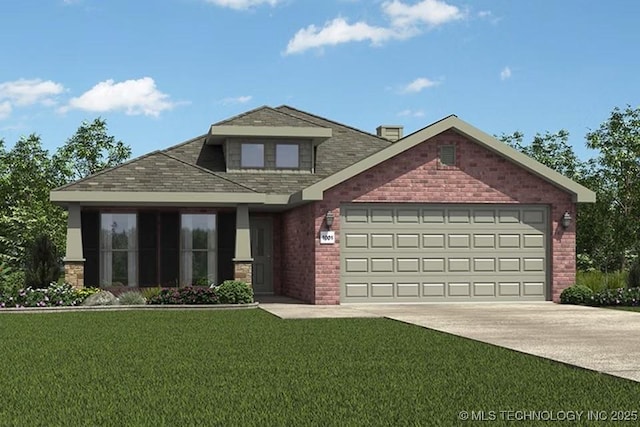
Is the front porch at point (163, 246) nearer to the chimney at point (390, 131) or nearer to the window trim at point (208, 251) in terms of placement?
the window trim at point (208, 251)

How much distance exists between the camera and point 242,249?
24406mm

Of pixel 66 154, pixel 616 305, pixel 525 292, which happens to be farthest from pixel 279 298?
pixel 66 154

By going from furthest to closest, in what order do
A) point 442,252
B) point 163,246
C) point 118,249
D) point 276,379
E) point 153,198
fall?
point 163,246 → point 118,249 → point 442,252 → point 153,198 → point 276,379

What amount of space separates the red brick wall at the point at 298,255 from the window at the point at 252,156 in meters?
1.89

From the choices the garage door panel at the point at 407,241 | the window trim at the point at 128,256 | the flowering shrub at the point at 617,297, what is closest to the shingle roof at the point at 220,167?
the window trim at the point at 128,256

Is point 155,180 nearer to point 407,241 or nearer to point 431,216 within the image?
point 407,241

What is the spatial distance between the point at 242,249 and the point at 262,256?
4.56m

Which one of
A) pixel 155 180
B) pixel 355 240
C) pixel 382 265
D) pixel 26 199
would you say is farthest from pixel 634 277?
pixel 26 199

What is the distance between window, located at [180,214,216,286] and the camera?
25266mm

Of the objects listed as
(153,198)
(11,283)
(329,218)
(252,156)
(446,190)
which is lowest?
(11,283)

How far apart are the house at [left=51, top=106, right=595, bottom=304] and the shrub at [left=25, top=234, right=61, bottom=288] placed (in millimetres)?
745

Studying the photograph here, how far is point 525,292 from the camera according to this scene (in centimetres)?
2486

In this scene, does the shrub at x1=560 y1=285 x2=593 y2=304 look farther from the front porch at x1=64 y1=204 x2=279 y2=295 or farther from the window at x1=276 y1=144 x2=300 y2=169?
the window at x1=276 y1=144 x2=300 y2=169

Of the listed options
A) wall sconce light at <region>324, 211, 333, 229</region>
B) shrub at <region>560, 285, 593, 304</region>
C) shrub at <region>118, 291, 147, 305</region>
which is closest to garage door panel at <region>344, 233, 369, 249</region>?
wall sconce light at <region>324, 211, 333, 229</region>
